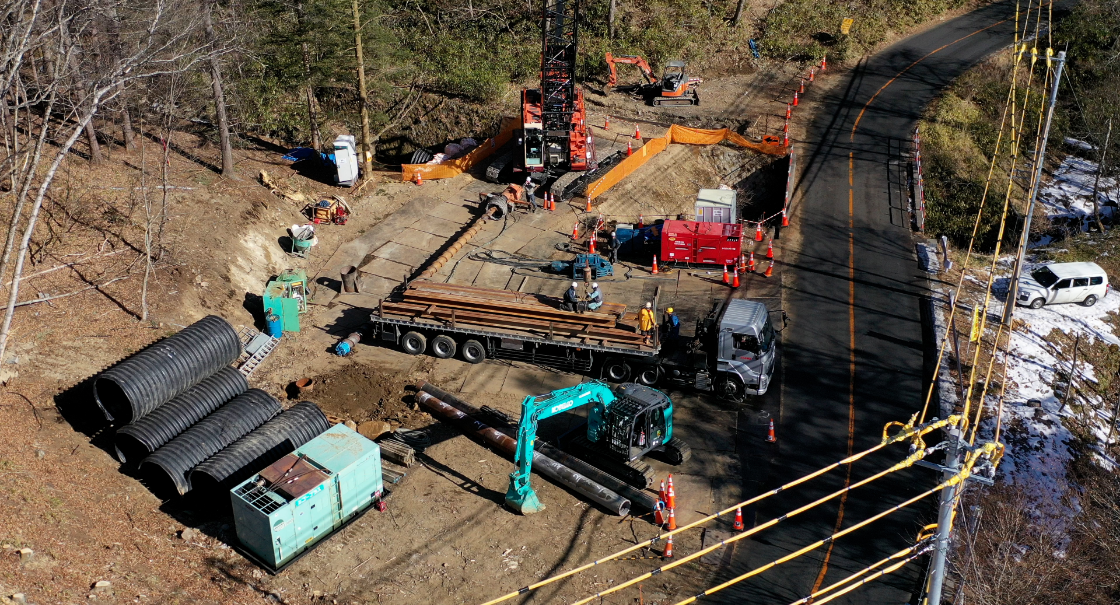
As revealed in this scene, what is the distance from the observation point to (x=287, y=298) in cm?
3123

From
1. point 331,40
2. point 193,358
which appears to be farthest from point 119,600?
point 331,40

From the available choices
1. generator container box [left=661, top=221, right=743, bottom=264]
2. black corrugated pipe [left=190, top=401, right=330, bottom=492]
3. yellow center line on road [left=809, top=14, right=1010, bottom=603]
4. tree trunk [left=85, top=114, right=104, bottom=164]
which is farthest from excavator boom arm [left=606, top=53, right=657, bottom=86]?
black corrugated pipe [left=190, top=401, right=330, bottom=492]

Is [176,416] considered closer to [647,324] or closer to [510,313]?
[510,313]

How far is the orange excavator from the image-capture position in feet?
157

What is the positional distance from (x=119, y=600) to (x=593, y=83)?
Answer: 37491mm

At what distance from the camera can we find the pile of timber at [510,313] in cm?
2853

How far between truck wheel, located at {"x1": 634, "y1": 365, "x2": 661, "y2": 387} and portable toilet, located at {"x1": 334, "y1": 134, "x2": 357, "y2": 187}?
18.1 m

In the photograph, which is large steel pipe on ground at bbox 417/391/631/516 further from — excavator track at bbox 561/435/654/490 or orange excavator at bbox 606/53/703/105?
orange excavator at bbox 606/53/703/105

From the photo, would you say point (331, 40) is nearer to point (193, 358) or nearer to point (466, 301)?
point (466, 301)

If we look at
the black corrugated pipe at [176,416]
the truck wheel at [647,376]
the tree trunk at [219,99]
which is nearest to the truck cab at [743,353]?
the truck wheel at [647,376]

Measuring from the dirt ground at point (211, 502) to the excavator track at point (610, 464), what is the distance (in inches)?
51.2

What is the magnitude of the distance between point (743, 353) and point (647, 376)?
124 inches

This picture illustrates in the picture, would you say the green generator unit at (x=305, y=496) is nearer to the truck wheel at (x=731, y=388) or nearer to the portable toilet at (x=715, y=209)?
the truck wheel at (x=731, y=388)

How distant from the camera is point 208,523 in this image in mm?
22688
